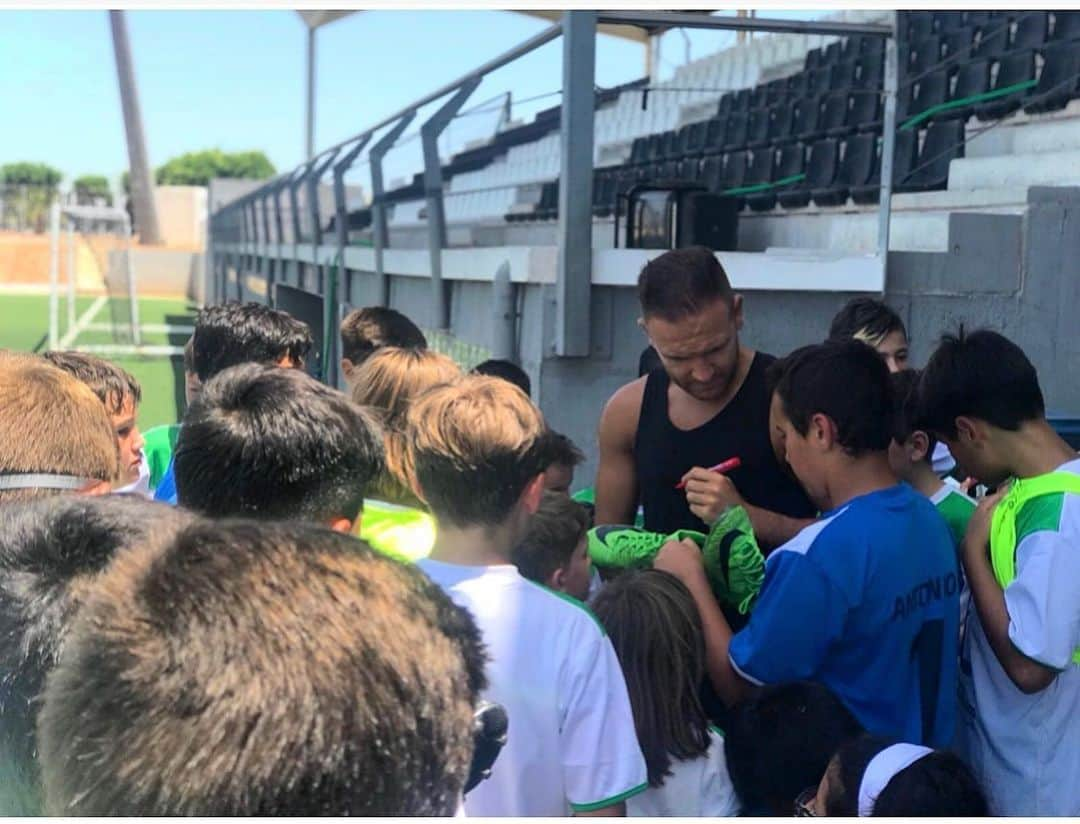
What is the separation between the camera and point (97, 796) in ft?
2.63

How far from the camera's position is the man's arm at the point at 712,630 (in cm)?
206

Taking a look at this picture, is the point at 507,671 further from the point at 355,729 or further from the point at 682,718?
the point at 355,729

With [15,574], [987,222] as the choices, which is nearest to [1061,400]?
[987,222]

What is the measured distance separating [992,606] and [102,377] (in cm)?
208

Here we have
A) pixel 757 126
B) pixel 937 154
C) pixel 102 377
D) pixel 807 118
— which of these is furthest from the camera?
pixel 757 126

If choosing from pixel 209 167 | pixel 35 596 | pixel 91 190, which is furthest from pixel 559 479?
pixel 209 167

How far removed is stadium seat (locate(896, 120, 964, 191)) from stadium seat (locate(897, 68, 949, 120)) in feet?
2.42

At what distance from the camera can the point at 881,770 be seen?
5.97 ft

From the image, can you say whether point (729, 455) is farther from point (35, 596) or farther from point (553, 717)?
point (35, 596)

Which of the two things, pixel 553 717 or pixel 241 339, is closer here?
pixel 553 717

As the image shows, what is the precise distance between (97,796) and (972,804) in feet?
4.73

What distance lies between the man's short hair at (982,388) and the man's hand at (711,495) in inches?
15.4

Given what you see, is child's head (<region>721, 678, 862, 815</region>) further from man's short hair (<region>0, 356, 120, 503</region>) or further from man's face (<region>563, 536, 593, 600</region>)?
man's short hair (<region>0, 356, 120, 503</region>)

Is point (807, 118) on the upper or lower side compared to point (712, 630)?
upper
